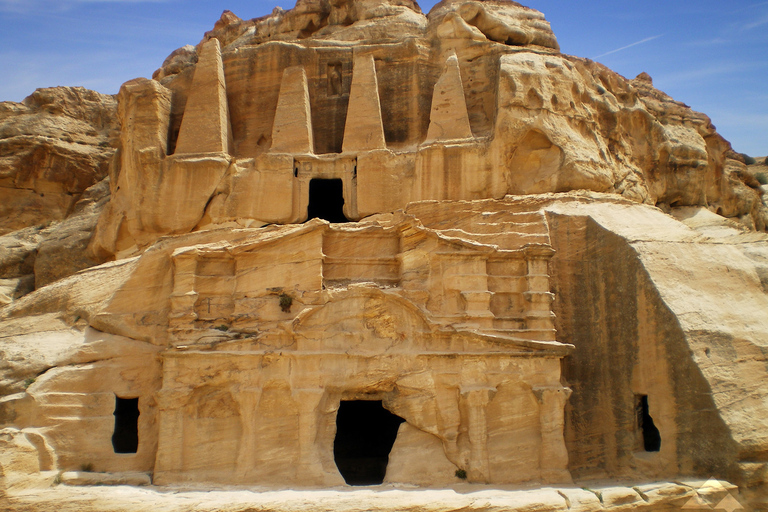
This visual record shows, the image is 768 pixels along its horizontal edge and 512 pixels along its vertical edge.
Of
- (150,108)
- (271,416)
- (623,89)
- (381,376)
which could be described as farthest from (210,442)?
(623,89)

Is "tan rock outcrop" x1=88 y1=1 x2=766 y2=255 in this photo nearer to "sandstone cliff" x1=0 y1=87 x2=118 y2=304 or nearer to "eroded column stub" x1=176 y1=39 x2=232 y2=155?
"eroded column stub" x1=176 y1=39 x2=232 y2=155

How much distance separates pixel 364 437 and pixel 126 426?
5856 mm

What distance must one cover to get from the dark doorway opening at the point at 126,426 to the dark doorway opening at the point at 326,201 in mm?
7795

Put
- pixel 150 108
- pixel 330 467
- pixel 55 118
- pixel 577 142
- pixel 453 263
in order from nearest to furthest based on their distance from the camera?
1. pixel 330 467
2. pixel 453 263
3. pixel 577 142
4. pixel 150 108
5. pixel 55 118

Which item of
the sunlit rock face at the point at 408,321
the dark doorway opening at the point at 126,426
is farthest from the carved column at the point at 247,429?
the dark doorway opening at the point at 126,426

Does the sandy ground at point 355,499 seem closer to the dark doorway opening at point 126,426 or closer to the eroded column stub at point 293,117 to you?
the dark doorway opening at point 126,426

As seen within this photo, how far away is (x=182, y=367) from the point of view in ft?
45.8

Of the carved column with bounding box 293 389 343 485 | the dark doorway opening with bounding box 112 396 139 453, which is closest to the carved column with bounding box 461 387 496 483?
the carved column with bounding box 293 389 343 485

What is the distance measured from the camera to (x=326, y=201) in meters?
21.2

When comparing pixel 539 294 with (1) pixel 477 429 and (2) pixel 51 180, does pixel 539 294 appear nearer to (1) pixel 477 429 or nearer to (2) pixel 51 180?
(1) pixel 477 429

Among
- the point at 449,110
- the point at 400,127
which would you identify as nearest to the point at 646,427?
the point at 449,110

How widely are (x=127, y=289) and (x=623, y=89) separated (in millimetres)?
15825

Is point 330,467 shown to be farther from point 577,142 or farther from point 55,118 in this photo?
point 55,118

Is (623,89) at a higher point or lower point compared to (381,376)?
higher
